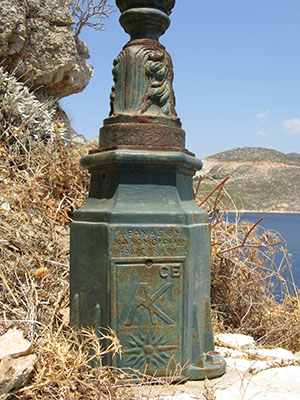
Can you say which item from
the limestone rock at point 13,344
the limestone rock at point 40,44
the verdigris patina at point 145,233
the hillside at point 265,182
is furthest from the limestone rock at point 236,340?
the hillside at point 265,182

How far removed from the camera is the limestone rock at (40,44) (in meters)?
5.07

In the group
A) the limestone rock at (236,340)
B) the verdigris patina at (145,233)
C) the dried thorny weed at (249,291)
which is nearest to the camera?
the verdigris patina at (145,233)

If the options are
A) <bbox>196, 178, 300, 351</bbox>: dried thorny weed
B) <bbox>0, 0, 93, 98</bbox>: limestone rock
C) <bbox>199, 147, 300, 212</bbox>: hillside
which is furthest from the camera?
<bbox>199, 147, 300, 212</bbox>: hillside

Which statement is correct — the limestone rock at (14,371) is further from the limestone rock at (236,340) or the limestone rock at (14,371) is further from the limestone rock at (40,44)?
the limestone rock at (40,44)

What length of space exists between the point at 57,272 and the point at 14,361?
4.52ft

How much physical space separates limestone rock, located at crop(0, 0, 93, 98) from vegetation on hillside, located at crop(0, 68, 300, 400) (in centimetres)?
35

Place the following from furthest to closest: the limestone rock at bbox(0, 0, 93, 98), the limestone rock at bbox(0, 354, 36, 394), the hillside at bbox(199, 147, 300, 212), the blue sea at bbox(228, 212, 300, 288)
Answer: the hillside at bbox(199, 147, 300, 212)
the limestone rock at bbox(0, 0, 93, 98)
the blue sea at bbox(228, 212, 300, 288)
the limestone rock at bbox(0, 354, 36, 394)

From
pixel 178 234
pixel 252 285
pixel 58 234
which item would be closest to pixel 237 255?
pixel 252 285

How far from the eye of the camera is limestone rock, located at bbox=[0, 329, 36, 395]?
79.1 inches

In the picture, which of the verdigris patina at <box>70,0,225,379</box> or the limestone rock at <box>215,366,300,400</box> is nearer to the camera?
the limestone rock at <box>215,366,300,400</box>

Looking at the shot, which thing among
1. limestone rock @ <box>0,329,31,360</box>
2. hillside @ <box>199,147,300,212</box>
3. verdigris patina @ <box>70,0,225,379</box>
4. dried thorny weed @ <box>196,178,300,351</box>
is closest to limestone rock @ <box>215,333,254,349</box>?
dried thorny weed @ <box>196,178,300,351</box>

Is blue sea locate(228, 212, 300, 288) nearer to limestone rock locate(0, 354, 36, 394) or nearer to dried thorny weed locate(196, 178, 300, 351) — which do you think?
dried thorny weed locate(196, 178, 300, 351)

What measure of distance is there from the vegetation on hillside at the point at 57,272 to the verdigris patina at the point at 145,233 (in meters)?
0.21

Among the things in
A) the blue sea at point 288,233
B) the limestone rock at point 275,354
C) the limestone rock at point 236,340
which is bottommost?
the limestone rock at point 275,354
